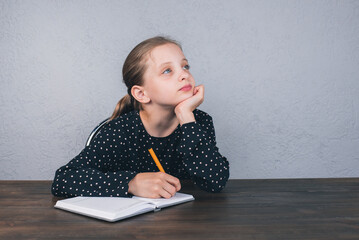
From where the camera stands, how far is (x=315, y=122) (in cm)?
162

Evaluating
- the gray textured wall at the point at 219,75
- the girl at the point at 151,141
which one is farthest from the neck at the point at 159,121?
the gray textured wall at the point at 219,75

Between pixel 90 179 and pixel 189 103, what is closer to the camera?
pixel 90 179

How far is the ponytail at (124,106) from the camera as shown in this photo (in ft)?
4.27

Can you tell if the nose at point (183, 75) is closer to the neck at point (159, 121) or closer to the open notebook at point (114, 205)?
the neck at point (159, 121)

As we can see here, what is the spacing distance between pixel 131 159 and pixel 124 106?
0.24 meters

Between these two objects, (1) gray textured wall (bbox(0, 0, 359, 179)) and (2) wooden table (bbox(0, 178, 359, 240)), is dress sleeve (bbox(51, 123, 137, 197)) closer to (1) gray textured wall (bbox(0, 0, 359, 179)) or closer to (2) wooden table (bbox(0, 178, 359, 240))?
(2) wooden table (bbox(0, 178, 359, 240))

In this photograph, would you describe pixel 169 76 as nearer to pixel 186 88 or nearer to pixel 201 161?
pixel 186 88

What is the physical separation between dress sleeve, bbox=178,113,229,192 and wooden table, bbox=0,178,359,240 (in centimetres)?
3

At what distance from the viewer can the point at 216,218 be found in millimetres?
696

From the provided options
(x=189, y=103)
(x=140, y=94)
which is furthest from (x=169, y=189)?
(x=140, y=94)

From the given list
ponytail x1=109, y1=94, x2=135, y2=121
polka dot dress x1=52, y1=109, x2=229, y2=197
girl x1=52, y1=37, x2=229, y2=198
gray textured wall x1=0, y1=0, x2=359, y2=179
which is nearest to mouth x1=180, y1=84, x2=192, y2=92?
girl x1=52, y1=37, x2=229, y2=198

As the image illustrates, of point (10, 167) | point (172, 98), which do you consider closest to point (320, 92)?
point (172, 98)

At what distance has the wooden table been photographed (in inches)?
23.7

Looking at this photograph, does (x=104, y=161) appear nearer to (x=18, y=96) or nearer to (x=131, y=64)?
(x=131, y=64)
